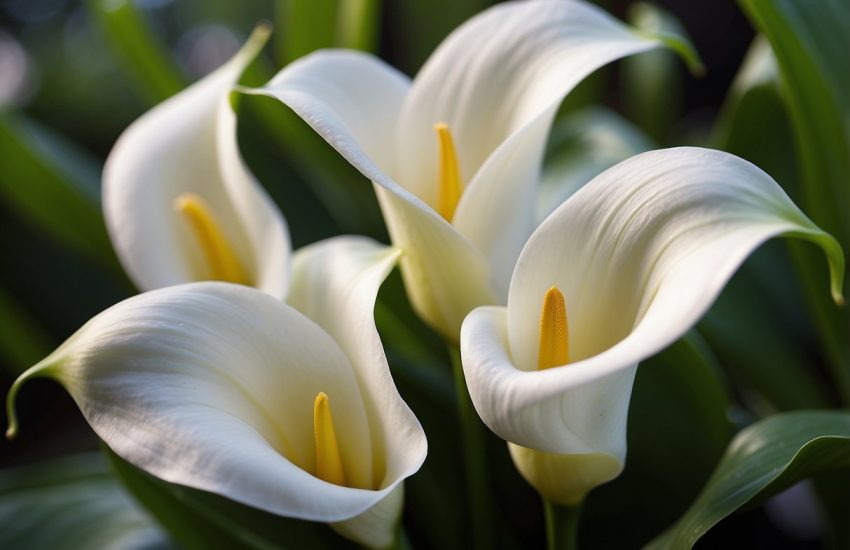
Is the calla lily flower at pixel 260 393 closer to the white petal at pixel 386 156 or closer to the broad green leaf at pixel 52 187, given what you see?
the white petal at pixel 386 156

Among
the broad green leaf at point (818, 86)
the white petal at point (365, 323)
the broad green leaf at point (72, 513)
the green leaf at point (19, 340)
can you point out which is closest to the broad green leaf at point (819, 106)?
the broad green leaf at point (818, 86)

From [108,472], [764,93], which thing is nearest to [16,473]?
[108,472]

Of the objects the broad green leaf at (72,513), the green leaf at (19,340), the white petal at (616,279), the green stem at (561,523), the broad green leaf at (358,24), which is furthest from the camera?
the green leaf at (19,340)

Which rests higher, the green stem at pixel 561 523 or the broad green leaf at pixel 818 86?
the broad green leaf at pixel 818 86

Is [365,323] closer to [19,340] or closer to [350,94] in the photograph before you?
[350,94]

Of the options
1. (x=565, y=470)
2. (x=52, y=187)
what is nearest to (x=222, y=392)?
(x=565, y=470)
